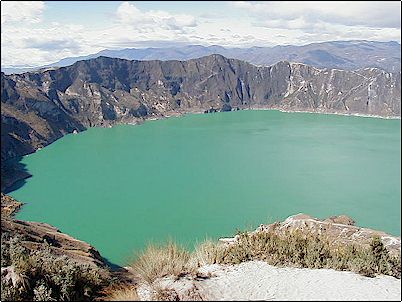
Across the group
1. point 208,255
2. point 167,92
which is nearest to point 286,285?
point 208,255

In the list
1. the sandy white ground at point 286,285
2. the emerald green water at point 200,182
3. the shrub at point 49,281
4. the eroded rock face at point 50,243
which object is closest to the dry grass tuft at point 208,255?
the sandy white ground at point 286,285

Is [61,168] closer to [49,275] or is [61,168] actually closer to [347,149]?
[347,149]

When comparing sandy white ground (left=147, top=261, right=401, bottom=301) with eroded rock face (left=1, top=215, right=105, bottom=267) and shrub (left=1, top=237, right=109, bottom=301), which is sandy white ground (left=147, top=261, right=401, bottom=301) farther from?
eroded rock face (left=1, top=215, right=105, bottom=267)

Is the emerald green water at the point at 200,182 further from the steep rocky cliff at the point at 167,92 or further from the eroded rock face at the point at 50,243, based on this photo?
the steep rocky cliff at the point at 167,92

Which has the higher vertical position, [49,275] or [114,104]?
[49,275]

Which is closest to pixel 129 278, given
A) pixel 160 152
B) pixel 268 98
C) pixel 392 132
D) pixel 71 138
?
pixel 160 152
